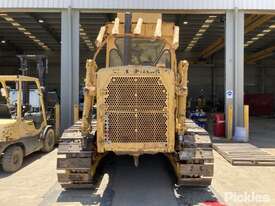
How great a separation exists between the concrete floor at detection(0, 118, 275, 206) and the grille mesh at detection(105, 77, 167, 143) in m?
1.20

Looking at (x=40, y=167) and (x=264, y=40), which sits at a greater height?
(x=264, y=40)

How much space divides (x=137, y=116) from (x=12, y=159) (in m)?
4.45

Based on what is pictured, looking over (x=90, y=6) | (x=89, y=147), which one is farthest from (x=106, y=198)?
(x=90, y=6)

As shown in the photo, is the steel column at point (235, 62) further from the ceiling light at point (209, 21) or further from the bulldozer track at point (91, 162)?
the bulldozer track at point (91, 162)

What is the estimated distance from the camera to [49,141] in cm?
1319

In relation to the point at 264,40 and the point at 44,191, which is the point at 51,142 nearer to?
the point at 44,191

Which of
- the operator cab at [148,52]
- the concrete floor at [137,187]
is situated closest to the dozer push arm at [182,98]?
the operator cab at [148,52]

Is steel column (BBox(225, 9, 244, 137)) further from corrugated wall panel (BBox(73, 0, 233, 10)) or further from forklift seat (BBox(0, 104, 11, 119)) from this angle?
forklift seat (BBox(0, 104, 11, 119))

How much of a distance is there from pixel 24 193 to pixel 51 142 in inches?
200

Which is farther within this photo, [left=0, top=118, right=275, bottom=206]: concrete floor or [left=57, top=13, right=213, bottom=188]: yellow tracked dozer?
[left=0, top=118, right=275, bottom=206]: concrete floor

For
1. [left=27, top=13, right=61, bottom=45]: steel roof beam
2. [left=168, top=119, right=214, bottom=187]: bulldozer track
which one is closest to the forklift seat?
[left=168, top=119, right=214, bottom=187]: bulldozer track

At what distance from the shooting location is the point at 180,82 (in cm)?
815

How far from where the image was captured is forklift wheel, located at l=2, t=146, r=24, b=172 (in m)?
10.2

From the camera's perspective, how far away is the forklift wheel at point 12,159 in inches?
403
